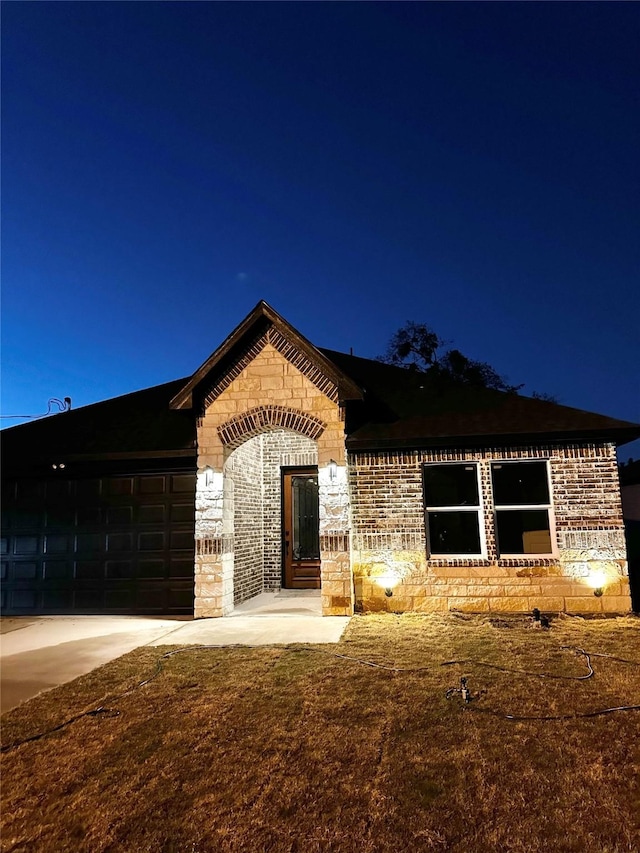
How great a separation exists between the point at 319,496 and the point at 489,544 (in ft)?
10.4

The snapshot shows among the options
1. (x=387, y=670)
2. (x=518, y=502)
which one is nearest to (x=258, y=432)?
(x=387, y=670)

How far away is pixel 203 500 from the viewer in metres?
8.99

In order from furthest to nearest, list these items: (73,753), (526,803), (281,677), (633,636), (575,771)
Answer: (633,636) → (281,677) → (73,753) → (575,771) → (526,803)

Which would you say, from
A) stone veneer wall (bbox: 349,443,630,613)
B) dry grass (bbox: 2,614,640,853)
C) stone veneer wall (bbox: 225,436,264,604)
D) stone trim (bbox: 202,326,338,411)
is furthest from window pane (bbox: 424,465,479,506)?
dry grass (bbox: 2,614,640,853)

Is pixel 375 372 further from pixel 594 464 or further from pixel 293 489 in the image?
pixel 594 464

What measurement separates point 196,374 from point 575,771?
25.7 feet

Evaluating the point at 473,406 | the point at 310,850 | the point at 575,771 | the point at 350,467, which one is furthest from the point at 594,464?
the point at 310,850

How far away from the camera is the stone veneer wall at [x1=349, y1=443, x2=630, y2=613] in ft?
26.8

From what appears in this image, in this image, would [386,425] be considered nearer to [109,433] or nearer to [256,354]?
[256,354]

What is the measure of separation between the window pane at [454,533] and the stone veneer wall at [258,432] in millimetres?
5350

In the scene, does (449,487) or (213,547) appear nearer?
(213,547)

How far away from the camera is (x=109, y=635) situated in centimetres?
741

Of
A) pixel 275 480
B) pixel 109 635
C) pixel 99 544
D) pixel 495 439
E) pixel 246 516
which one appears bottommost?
pixel 109 635

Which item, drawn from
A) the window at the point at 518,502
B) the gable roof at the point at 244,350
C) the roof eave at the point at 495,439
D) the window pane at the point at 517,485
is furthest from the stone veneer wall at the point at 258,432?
the window pane at the point at 517,485
